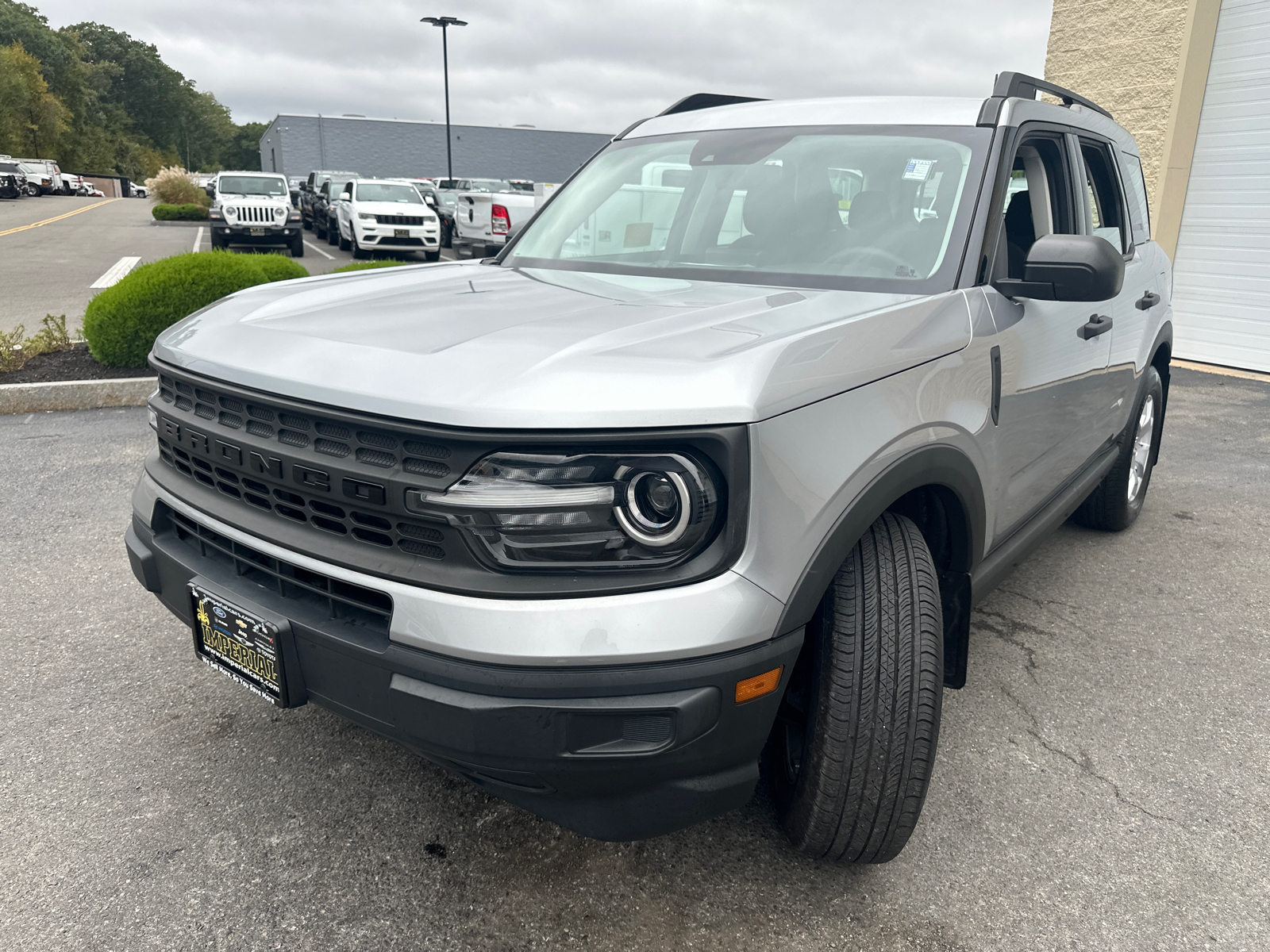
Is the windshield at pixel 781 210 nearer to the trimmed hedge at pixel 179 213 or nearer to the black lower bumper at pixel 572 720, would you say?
the black lower bumper at pixel 572 720

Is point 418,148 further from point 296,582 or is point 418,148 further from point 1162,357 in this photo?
point 296,582

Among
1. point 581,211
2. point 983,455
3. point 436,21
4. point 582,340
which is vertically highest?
point 436,21

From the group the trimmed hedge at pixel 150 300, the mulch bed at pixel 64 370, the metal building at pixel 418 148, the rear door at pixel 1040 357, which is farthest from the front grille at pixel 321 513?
the metal building at pixel 418 148

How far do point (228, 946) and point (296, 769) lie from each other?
2.11 ft

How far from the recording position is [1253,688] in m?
3.13

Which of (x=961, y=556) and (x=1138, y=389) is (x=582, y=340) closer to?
Answer: (x=961, y=556)

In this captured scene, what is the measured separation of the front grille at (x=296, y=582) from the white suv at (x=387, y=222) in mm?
17075

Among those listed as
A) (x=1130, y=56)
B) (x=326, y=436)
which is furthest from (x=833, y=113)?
(x=1130, y=56)

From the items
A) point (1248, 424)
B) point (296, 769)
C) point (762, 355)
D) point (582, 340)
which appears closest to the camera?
A: point (762, 355)

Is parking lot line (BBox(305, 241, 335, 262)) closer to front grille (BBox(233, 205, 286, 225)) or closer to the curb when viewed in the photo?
front grille (BBox(233, 205, 286, 225))

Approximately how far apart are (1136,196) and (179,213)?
1311 inches

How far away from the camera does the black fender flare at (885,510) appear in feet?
5.74

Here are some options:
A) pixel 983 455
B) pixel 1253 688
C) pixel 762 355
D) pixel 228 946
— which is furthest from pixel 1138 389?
pixel 228 946

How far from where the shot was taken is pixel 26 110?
233ft
